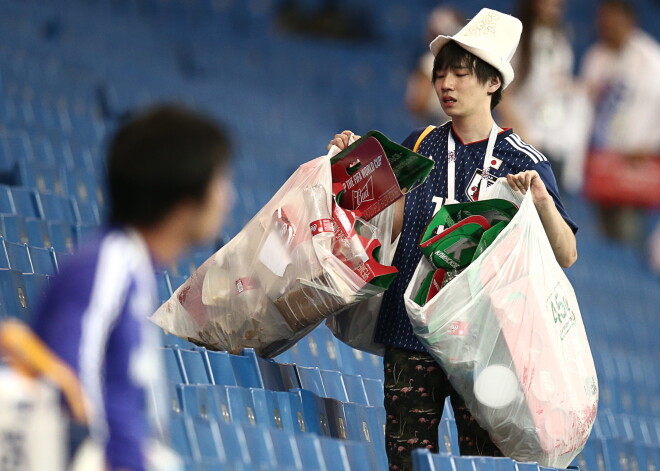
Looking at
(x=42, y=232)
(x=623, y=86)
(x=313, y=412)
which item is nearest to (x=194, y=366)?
(x=313, y=412)

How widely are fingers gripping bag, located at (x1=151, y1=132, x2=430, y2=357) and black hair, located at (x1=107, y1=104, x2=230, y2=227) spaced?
1.06 meters

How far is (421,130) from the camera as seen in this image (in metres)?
2.67

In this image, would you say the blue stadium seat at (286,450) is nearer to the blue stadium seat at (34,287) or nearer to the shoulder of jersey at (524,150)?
the blue stadium seat at (34,287)

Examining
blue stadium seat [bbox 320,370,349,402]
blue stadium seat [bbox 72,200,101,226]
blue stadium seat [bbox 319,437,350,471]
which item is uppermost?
blue stadium seat [bbox 72,200,101,226]

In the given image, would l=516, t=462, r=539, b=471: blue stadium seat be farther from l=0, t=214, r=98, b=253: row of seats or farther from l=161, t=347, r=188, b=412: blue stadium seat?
l=0, t=214, r=98, b=253: row of seats

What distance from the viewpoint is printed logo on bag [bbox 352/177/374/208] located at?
2488 mm

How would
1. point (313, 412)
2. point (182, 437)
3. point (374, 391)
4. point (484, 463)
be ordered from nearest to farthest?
point (182, 437) < point (484, 463) < point (313, 412) < point (374, 391)

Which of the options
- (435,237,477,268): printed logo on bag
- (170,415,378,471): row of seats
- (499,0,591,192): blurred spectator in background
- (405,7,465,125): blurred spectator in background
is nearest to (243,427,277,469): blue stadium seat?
(170,415,378,471): row of seats

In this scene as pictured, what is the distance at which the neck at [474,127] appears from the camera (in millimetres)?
2516

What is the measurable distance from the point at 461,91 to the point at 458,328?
1.69 feet

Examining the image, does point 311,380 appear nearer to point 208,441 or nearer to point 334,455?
point 334,455

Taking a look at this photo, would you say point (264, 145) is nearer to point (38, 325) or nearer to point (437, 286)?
point (437, 286)

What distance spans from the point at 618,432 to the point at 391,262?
6.59 feet

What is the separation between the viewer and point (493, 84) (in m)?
2.52
